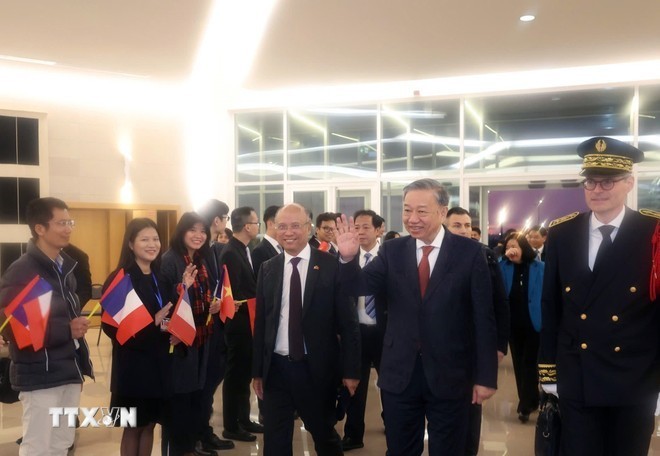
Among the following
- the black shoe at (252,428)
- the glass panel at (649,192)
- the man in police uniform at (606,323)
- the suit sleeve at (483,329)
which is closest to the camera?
the man in police uniform at (606,323)

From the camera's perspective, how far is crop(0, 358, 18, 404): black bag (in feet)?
11.1

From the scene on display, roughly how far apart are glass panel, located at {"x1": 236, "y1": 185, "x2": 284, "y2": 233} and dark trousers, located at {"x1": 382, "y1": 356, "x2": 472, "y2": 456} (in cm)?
883

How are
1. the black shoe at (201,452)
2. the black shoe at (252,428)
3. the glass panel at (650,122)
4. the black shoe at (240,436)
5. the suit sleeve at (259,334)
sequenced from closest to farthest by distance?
the suit sleeve at (259,334), the black shoe at (201,452), the black shoe at (240,436), the black shoe at (252,428), the glass panel at (650,122)

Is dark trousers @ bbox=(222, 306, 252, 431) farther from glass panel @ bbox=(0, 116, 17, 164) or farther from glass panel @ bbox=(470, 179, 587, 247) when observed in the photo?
glass panel @ bbox=(0, 116, 17, 164)

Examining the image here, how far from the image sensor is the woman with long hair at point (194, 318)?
11.0 ft

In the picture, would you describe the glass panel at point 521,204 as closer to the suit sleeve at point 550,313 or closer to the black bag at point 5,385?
the suit sleeve at point 550,313

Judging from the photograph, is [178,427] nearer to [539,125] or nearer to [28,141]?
[28,141]

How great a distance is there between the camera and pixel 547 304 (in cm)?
257

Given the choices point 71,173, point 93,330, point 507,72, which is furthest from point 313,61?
point 93,330

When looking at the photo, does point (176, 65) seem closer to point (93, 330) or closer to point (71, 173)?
point (71, 173)

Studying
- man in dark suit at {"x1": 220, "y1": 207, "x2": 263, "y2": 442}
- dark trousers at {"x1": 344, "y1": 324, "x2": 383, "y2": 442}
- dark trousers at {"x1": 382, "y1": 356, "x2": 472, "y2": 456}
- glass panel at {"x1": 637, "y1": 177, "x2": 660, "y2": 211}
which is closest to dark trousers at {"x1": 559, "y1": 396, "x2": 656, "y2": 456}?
dark trousers at {"x1": 382, "y1": 356, "x2": 472, "y2": 456}

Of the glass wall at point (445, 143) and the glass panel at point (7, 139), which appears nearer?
the glass panel at point (7, 139)

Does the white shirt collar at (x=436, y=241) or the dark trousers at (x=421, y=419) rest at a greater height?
the white shirt collar at (x=436, y=241)

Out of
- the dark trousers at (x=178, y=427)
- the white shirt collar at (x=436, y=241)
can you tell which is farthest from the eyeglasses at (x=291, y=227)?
the dark trousers at (x=178, y=427)
